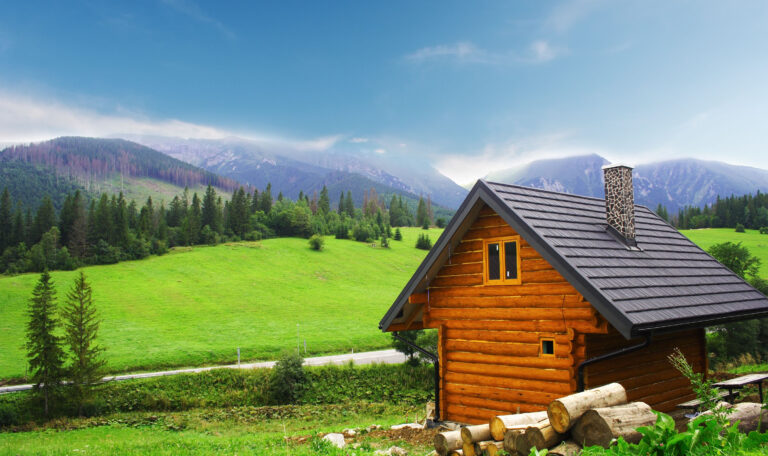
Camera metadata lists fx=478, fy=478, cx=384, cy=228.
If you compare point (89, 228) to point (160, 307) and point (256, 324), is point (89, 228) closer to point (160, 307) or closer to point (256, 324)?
point (160, 307)

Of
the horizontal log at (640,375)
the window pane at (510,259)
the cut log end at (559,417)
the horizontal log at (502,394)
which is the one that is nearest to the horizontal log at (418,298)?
the horizontal log at (502,394)

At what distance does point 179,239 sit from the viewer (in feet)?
277

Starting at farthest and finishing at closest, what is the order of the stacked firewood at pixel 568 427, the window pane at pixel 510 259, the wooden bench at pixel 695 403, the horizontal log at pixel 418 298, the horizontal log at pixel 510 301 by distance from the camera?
the horizontal log at pixel 418 298 < the window pane at pixel 510 259 < the wooden bench at pixel 695 403 < the horizontal log at pixel 510 301 < the stacked firewood at pixel 568 427

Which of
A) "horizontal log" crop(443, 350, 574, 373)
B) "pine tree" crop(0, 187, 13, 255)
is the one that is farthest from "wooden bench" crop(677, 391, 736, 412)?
"pine tree" crop(0, 187, 13, 255)

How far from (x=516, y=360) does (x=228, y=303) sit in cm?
4912

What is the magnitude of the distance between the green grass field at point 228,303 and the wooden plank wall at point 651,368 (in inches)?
1210

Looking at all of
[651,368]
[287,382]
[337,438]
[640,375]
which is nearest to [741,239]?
[287,382]

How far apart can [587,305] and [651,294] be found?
157cm

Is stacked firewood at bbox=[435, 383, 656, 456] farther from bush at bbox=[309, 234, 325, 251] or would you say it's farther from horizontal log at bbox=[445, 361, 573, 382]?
bush at bbox=[309, 234, 325, 251]

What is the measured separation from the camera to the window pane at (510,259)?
1127cm

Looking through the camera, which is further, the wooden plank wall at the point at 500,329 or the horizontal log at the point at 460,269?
the horizontal log at the point at 460,269

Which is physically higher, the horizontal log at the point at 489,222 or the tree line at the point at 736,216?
the tree line at the point at 736,216

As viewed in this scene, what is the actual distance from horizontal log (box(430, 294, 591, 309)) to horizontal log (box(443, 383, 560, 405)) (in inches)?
76.6

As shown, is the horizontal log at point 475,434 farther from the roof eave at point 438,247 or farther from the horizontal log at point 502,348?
the roof eave at point 438,247
